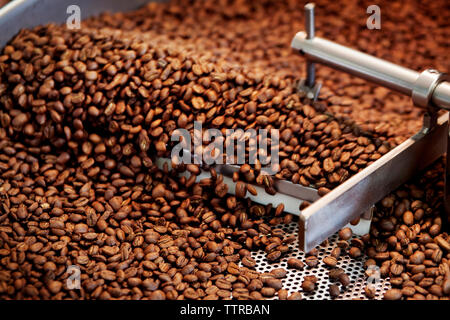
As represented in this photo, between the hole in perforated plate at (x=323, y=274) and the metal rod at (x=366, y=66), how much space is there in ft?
1.36

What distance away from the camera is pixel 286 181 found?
146cm

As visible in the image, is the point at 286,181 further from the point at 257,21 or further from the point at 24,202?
the point at 257,21

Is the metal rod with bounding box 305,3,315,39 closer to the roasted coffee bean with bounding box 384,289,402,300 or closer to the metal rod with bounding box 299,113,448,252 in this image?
the metal rod with bounding box 299,113,448,252

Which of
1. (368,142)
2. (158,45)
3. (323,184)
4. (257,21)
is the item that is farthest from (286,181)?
(257,21)

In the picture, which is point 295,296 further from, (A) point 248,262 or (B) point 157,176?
(B) point 157,176

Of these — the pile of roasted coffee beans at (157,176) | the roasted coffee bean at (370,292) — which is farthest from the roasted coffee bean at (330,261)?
the roasted coffee bean at (370,292)

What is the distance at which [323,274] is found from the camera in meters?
1.37

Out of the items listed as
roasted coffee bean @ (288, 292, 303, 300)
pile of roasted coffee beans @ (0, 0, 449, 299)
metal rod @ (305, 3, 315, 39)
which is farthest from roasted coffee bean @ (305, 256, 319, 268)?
metal rod @ (305, 3, 315, 39)

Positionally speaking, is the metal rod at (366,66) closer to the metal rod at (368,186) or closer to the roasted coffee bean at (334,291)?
the metal rod at (368,186)

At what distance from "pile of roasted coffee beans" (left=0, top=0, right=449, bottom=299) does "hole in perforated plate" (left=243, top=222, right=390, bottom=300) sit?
0.06 ft

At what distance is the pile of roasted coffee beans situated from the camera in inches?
52.1

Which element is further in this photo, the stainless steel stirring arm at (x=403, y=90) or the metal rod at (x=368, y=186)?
the stainless steel stirring arm at (x=403, y=90)

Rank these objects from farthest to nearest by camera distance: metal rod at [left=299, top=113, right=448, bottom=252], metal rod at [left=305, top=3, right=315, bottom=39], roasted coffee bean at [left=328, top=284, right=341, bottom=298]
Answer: metal rod at [left=305, top=3, right=315, bottom=39] → roasted coffee bean at [left=328, top=284, right=341, bottom=298] → metal rod at [left=299, top=113, right=448, bottom=252]

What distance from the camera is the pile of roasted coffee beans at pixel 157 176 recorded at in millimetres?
1324
